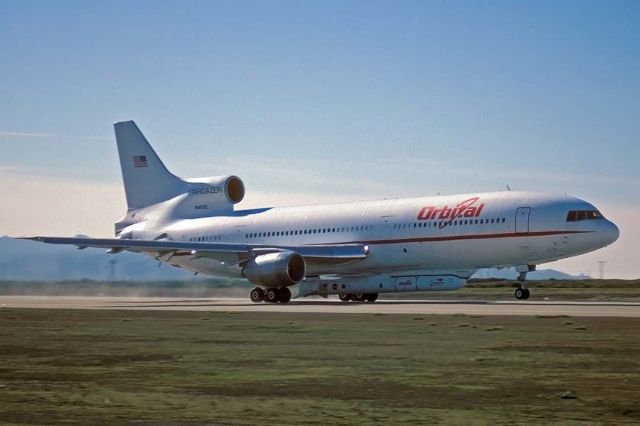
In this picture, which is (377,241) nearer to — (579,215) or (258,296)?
(258,296)

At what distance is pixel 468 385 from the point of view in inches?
483

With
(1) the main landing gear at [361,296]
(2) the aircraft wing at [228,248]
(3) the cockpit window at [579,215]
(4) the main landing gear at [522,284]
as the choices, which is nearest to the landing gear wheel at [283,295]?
(2) the aircraft wing at [228,248]

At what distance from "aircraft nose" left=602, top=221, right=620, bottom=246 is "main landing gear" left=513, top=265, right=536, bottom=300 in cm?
322

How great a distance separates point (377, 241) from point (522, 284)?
24.4 ft

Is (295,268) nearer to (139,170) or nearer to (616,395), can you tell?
(139,170)

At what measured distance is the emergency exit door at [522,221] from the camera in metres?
44.6

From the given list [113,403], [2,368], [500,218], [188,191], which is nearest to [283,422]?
[113,403]

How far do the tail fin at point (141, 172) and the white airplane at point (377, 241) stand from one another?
438 centimetres

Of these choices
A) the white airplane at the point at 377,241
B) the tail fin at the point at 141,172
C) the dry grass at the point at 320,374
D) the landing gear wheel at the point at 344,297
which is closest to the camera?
the dry grass at the point at 320,374

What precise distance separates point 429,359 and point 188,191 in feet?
160

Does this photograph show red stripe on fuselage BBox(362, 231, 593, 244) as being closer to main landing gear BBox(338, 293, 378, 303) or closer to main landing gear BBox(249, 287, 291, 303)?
main landing gear BBox(338, 293, 378, 303)

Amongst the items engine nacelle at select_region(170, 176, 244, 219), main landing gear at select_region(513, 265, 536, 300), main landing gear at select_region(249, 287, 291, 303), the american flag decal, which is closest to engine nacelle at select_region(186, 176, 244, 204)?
engine nacelle at select_region(170, 176, 244, 219)

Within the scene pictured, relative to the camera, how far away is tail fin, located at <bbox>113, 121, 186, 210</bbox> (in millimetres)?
65188

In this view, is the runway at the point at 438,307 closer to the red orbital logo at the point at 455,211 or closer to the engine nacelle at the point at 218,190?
the red orbital logo at the point at 455,211
